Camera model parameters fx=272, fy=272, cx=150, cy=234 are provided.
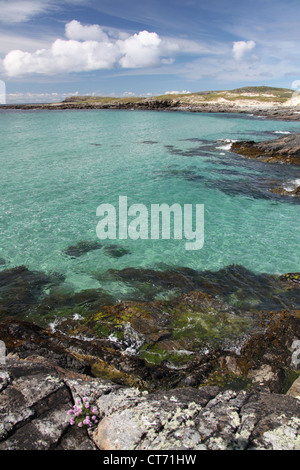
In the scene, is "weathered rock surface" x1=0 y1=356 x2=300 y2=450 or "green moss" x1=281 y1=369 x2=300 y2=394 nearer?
"weathered rock surface" x1=0 y1=356 x2=300 y2=450

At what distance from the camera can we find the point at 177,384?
8.46 metres

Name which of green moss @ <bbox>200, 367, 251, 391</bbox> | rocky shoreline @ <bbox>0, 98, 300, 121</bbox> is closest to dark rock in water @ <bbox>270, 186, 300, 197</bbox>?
green moss @ <bbox>200, 367, 251, 391</bbox>

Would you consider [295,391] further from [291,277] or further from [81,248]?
[81,248]

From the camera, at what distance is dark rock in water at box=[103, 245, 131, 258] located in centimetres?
1636

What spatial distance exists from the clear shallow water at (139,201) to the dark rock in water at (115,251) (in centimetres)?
29

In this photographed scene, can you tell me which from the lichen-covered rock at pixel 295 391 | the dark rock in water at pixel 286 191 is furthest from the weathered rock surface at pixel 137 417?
the dark rock in water at pixel 286 191

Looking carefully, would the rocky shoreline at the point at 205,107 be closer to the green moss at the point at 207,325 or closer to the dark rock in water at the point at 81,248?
the dark rock in water at the point at 81,248

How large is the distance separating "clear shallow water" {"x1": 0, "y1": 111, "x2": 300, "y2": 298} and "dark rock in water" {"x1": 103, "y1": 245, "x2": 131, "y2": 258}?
0.94ft

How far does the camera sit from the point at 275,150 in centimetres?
4222

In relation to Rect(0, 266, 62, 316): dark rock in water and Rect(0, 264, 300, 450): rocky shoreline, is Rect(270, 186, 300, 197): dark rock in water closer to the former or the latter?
Rect(0, 264, 300, 450): rocky shoreline

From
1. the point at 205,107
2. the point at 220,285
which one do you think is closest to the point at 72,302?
the point at 220,285

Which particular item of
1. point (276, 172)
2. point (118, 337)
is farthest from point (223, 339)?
point (276, 172)

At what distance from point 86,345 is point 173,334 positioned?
3253 mm
